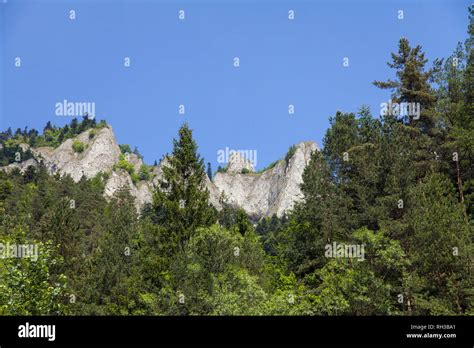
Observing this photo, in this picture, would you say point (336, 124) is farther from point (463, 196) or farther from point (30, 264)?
point (30, 264)

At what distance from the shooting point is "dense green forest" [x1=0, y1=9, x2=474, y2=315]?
27.6 metres

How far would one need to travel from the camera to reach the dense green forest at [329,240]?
27625 millimetres

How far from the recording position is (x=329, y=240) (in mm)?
45406

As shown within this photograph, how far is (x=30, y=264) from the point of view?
77.2 ft

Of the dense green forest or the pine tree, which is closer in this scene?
the dense green forest
